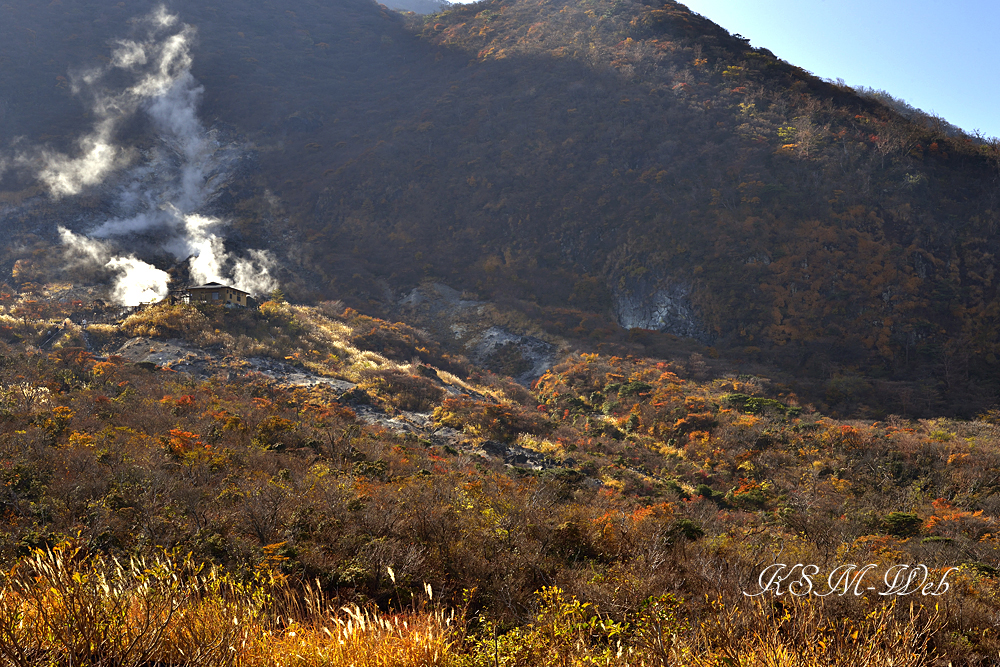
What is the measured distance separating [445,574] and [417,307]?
35914mm

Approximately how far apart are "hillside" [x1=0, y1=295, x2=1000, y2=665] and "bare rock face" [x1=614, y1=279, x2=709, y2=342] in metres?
8.61

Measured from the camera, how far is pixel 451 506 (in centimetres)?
856

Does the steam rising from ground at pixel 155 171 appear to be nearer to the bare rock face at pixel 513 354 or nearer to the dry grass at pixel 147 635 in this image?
the bare rock face at pixel 513 354

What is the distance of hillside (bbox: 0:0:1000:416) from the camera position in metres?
33.7

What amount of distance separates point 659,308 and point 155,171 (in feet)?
171

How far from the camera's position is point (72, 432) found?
36.7 feet

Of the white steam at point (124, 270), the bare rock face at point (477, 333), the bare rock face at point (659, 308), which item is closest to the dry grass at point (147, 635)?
the bare rock face at point (477, 333)

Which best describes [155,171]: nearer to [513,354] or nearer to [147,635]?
[513,354]

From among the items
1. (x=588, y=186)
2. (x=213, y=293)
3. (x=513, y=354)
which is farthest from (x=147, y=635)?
(x=588, y=186)

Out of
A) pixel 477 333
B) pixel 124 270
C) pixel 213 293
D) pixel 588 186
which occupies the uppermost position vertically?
pixel 588 186

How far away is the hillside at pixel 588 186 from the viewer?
3369 centimetres

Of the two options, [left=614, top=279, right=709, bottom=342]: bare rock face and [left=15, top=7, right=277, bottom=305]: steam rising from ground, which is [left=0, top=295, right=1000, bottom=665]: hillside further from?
[left=15, top=7, right=277, bottom=305]: steam rising from ground

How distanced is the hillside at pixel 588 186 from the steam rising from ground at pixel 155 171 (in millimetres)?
799

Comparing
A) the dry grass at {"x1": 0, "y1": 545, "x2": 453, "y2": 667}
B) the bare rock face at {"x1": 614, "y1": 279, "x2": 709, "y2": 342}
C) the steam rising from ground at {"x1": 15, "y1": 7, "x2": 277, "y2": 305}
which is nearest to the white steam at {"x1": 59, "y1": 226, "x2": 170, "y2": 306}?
the steam rising from ground at {"x1": 15, "y1": 7, "x2": 277, "y2": 305}
